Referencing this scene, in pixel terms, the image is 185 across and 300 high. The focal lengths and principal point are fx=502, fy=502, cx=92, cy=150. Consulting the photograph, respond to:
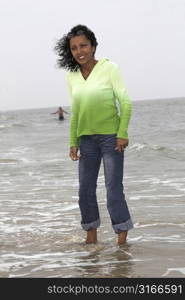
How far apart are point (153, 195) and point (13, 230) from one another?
2.68 meters

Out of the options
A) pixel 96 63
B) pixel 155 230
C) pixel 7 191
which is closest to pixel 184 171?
pixel 7 191

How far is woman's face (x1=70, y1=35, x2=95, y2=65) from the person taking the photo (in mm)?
4293

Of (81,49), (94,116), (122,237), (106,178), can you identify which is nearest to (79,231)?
(122,237)

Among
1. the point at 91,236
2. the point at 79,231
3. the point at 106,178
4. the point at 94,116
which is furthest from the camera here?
the point at 79,231

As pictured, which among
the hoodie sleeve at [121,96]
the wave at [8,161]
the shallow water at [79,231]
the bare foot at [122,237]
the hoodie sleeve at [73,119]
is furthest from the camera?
the wave at [8,161]

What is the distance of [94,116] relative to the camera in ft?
14.1

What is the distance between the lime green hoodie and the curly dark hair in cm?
12

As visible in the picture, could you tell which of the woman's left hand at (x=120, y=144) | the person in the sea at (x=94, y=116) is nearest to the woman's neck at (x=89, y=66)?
the person in the sea at (x=94, y=116)

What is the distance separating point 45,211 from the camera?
21.5ft

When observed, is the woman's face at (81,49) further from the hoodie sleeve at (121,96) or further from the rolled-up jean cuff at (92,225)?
the rolled-up jean cuff at (92,225)

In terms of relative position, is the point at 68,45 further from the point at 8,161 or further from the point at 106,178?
the point at 8,161

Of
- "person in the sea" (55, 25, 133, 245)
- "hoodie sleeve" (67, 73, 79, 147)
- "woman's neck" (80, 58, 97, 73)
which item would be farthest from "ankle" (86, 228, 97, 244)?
"woman's neck" (80, 58, 97, 73)

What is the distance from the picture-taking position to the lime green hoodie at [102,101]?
4.18 m

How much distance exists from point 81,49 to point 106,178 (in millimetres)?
1133
